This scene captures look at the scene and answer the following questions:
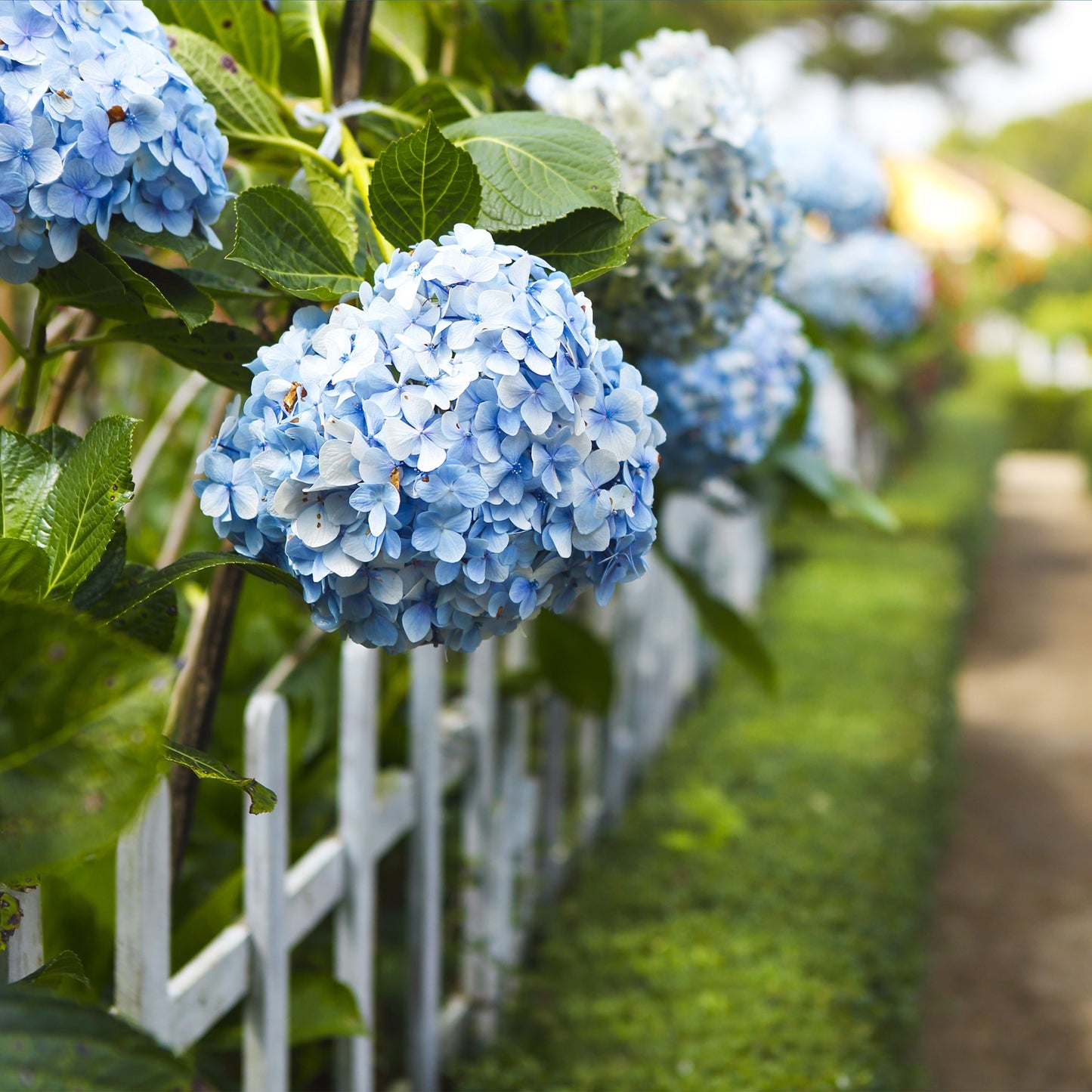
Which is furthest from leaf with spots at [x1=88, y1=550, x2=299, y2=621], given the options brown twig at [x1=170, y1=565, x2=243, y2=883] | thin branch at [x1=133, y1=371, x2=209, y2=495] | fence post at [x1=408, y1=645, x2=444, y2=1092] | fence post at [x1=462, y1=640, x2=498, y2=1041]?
fence post at [x1=462, y1=640, x2=498, y2=1041]

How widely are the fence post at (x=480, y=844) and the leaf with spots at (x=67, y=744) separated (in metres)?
1.49

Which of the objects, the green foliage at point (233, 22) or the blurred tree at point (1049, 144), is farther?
the blurred tree at point (1049, 144)

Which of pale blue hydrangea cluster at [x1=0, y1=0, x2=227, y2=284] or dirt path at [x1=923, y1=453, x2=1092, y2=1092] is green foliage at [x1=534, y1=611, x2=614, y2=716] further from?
pale blue hydrangea cluster at [x1=0, y1=0, x2=227, y2=284]

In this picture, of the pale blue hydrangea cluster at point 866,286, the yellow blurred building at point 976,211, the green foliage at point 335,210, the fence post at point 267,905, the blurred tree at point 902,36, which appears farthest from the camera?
the blurred tree at point 902,36

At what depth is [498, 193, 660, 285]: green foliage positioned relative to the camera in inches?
29.0

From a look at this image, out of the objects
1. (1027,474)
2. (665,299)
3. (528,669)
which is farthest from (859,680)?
(1027,474)

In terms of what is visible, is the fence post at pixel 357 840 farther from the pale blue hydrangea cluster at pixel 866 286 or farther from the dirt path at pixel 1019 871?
the pale blue hydrangea cluster at pixel 866 286

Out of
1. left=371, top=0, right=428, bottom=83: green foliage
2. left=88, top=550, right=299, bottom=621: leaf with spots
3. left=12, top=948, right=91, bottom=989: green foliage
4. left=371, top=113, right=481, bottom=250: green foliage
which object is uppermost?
left=371, top=0, right=428, bottom=83: green foliage

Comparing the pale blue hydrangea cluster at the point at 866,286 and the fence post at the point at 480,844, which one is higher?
the pale blue hydrangea cluster at the point at 866,286

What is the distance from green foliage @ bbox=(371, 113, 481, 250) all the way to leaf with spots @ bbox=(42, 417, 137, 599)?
197mm

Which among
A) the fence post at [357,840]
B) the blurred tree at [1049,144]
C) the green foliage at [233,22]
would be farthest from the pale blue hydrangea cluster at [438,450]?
the blurred tree at [1049,144]

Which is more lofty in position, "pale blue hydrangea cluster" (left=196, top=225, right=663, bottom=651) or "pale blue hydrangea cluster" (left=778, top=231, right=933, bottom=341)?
"pale blue hydrangea cluster" (left=196, top=225, right=663, bottom=651)

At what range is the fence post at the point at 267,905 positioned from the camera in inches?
47.8

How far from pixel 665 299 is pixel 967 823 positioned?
3271 millimetres
